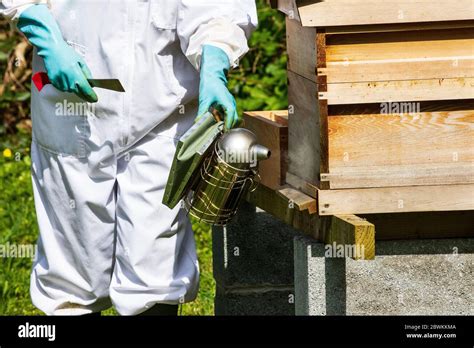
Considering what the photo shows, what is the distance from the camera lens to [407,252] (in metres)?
3.32

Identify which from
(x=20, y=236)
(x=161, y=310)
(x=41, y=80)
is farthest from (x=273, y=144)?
(x=20, y=236)

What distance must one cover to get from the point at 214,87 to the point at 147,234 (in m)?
0.52


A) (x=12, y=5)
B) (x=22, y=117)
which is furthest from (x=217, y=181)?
(x=22, y=117)

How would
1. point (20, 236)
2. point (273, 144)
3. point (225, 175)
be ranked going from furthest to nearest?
point (20, 236)
point (273, 144)
point (225, 175)

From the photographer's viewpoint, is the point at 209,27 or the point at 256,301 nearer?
the point at 209,27

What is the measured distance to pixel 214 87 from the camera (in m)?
3.04

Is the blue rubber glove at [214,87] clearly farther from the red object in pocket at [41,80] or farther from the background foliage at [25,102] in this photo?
the background foliage at [25,102]

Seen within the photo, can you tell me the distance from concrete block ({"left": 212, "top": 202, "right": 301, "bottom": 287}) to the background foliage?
2.83 ft

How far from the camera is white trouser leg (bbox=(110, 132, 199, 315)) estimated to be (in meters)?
3.22

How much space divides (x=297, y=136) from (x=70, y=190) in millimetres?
739

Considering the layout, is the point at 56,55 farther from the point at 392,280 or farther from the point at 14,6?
the point at 392,280

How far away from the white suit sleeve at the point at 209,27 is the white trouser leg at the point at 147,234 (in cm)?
31

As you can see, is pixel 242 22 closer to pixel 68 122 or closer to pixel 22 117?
pixel 68 122

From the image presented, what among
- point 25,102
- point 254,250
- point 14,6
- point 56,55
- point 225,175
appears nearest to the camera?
point 225,175
